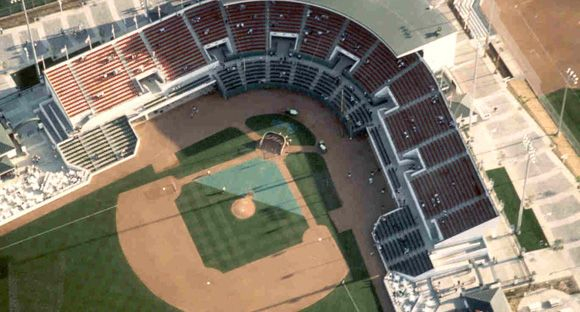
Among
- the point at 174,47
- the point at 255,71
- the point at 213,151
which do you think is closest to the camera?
the point at 213,151

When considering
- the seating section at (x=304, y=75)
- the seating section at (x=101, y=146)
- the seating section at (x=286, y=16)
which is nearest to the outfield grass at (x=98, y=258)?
the seating section at (x=101, y=146)

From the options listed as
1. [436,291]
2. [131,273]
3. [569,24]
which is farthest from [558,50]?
[131,273]

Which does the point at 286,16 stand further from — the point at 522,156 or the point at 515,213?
the point at 515,213

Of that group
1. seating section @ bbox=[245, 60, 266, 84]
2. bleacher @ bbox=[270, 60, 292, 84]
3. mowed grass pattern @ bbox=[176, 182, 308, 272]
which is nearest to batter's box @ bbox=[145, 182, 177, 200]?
mowed grass pattern @ bbox=[176, 182, 308, 272]

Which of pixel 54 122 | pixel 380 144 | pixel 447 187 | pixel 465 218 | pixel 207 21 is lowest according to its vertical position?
pixel 465 218

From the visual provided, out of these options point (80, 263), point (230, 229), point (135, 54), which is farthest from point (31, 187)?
point (230, 229)

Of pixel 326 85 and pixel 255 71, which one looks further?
pixel 255 71

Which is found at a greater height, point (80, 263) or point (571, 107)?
point (80, 263)

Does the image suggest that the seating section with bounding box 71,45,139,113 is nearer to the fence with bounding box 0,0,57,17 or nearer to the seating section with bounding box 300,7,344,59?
the fence with bounding box 0,0,57,17
